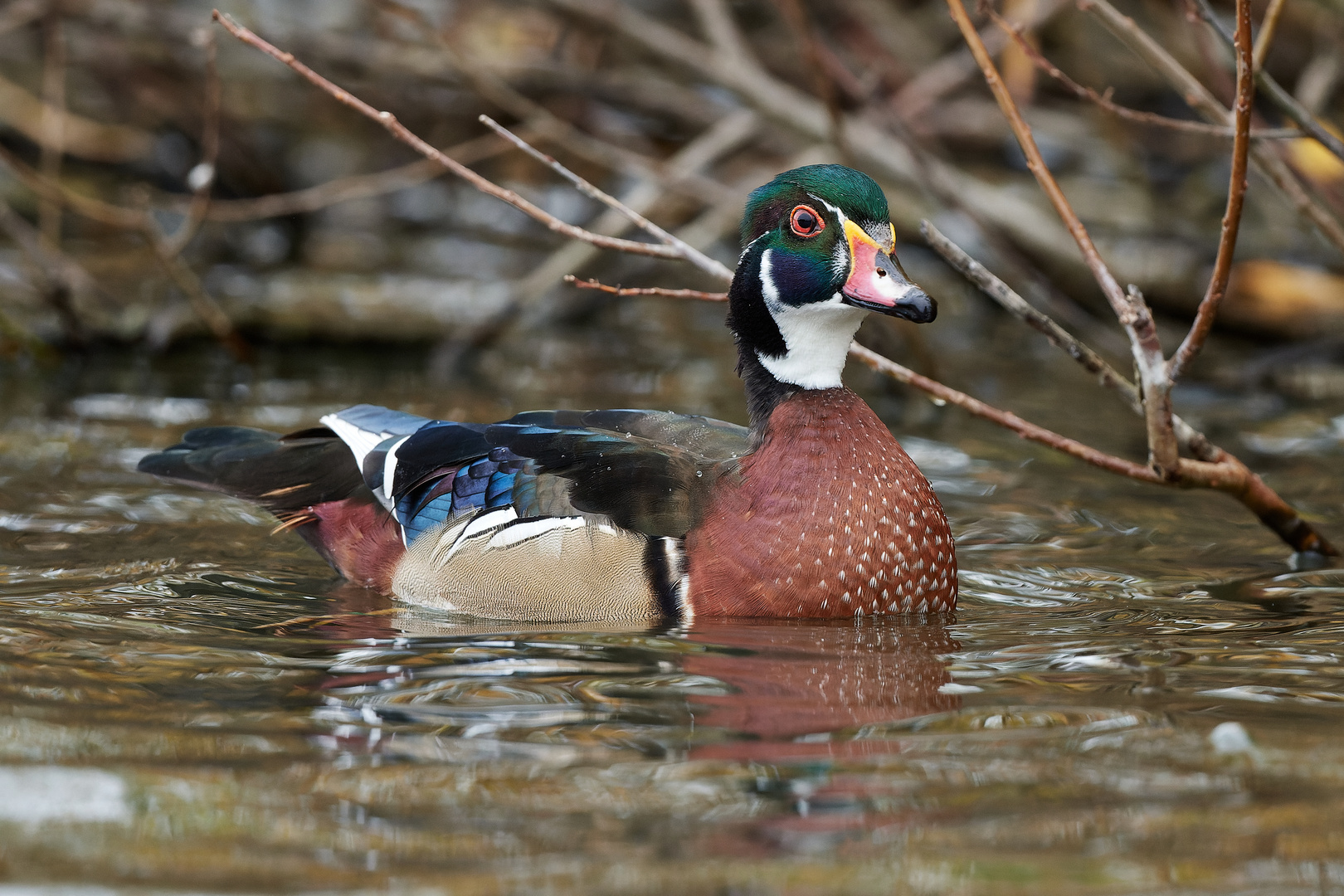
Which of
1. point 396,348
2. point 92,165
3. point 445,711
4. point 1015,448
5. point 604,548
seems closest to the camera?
point 445,711

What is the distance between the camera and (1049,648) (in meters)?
4.48

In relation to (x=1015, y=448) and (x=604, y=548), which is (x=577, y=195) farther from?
(x=604, y=548)

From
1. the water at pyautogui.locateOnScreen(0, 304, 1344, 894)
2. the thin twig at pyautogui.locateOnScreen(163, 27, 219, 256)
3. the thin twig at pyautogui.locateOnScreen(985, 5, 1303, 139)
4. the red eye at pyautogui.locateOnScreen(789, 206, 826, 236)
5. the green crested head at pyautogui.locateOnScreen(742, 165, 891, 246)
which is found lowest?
the water at pyautogui.locateOnScreen(0, 304, 1344, 894)

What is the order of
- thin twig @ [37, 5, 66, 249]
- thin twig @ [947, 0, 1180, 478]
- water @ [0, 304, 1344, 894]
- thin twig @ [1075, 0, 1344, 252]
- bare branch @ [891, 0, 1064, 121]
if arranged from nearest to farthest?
water @ [0, 304, 1344, 894], thin twig @ [947, 0, 1180, 478], thin twig @ [1075, 0, 1344, 252], thin twig @ [37, 5, 66, 249], bare branch @ [891, 0, 1064, 121]

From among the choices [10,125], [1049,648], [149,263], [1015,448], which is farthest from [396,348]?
[1049,648]

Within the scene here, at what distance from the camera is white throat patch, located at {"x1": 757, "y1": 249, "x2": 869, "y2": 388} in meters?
5.05

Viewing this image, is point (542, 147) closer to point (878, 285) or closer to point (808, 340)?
point (808, 340)

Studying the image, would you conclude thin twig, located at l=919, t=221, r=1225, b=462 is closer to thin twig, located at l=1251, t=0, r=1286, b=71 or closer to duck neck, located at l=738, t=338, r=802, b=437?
duck neck, located at l=738, t=338, r=802, b=437

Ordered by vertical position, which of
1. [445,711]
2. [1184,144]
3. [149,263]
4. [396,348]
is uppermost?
[1184,144]

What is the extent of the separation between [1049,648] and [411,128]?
9.39 meters

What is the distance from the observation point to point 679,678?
4.14 metres

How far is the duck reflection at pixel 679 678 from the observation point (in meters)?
3.69

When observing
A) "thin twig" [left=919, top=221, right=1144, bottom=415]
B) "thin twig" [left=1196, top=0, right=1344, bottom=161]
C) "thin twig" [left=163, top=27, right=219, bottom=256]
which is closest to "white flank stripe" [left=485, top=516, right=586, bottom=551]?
"thin twig" [left=919, top=221, right=1144, bottom=415]

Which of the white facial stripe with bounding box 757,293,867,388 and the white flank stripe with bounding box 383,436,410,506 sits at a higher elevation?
the white facial stripe with bounding box 757,293,867,388
